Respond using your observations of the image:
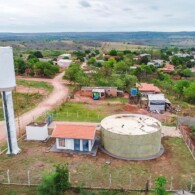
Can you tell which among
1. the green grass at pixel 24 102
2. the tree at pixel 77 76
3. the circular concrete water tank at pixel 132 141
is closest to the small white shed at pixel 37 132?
the circular concrete water tank at pixel 132 141

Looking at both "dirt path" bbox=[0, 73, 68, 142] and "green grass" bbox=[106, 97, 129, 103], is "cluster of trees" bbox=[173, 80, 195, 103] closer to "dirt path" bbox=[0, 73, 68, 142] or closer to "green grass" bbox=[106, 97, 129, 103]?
"green grass" bbox=[106, 97, 129, 103]

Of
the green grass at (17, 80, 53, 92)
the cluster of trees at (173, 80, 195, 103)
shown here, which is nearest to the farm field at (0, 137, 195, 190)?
the cluster of trees at (173, 80, 195, 103)

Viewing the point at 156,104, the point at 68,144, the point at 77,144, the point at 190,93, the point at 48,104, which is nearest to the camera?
the point at 77,144

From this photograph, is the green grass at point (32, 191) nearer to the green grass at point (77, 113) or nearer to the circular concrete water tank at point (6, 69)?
the circular concrete water tank at point (6, 69)

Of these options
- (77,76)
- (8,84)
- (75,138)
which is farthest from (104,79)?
(8,84)

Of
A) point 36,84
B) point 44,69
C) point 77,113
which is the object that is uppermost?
point 44,69

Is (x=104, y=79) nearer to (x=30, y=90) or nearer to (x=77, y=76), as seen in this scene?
(x=77, y=76)
